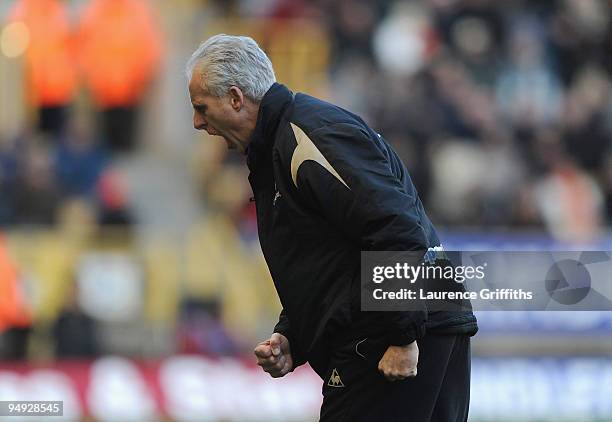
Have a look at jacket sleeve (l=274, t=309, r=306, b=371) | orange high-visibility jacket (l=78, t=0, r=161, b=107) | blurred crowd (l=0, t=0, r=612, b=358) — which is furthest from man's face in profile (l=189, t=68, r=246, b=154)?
orange high-visibility jacket (l=78, t=0, r=161, b=107)

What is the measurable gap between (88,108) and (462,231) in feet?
14.1

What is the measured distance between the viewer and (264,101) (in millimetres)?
4902

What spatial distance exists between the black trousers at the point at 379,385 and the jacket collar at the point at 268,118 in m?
0.80

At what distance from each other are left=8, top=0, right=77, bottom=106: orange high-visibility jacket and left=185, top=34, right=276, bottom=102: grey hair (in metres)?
8.95

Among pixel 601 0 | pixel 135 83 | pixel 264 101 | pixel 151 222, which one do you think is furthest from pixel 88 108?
pixel 264 101

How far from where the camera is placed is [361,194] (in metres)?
4.61

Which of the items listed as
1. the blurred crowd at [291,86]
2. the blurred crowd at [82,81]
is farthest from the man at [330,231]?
the blurred crowd at [82,81]

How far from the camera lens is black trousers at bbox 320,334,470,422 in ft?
15.9

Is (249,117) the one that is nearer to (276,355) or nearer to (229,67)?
(229,67)

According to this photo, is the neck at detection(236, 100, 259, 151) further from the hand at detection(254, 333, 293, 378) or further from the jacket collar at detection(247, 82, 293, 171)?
the hand at detection(254, 333, 293, 378)

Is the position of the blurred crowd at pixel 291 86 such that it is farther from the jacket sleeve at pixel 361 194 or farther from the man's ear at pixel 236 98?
the jacket sleeve at pixel 361 194

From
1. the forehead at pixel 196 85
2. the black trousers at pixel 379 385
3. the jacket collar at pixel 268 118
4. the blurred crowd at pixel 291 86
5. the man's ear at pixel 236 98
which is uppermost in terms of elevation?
the blurred crowd at pixel 291 86

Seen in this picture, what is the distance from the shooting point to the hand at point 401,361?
4645 mm

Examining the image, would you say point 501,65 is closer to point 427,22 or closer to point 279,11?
point 427,22
